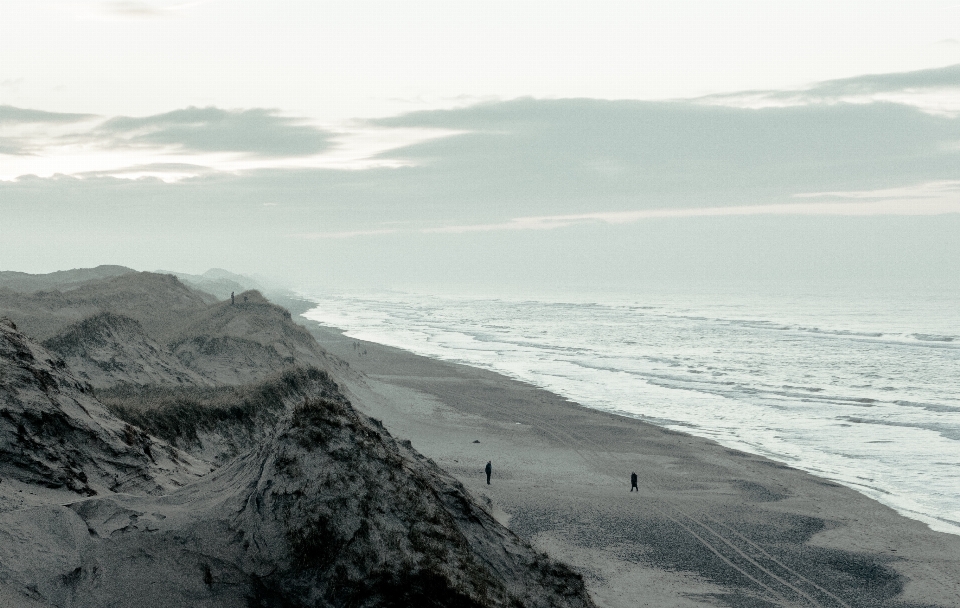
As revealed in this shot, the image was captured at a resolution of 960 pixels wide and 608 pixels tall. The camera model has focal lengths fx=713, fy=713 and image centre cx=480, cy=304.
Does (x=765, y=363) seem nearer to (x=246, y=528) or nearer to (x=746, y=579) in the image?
(x=746, y=579)

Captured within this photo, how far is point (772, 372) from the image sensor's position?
5381 centimetres

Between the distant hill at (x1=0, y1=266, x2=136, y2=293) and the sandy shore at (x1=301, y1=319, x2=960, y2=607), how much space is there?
247 ft

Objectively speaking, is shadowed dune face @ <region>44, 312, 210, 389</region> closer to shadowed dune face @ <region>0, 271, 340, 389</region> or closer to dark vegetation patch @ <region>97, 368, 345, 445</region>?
shadowed dune face @ <region>0, 271, 340, 389</region>

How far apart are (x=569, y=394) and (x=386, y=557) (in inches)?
1473

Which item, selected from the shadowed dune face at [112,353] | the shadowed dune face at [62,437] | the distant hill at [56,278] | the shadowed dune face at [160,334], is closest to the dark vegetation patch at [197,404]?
the shadowed dune face at [112,353]

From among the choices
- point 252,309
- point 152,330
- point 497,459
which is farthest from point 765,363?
point 152,330

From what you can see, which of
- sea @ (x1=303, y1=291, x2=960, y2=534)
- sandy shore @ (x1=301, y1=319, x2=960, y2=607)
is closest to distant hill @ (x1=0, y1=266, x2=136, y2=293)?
sea @ (x1=303, y1=291, x2=960, y2=534)

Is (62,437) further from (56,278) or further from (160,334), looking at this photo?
(56,278)

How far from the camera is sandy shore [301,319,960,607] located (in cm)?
1709

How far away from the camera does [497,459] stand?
96.2 feet

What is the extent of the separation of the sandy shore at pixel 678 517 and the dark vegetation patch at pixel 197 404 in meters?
6.46

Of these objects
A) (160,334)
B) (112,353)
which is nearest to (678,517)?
(112,353)

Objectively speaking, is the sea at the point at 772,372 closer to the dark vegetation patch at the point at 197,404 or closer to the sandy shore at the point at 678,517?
the sandy shore at the point at 678,517

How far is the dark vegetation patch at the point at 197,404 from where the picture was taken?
18.2 meters
